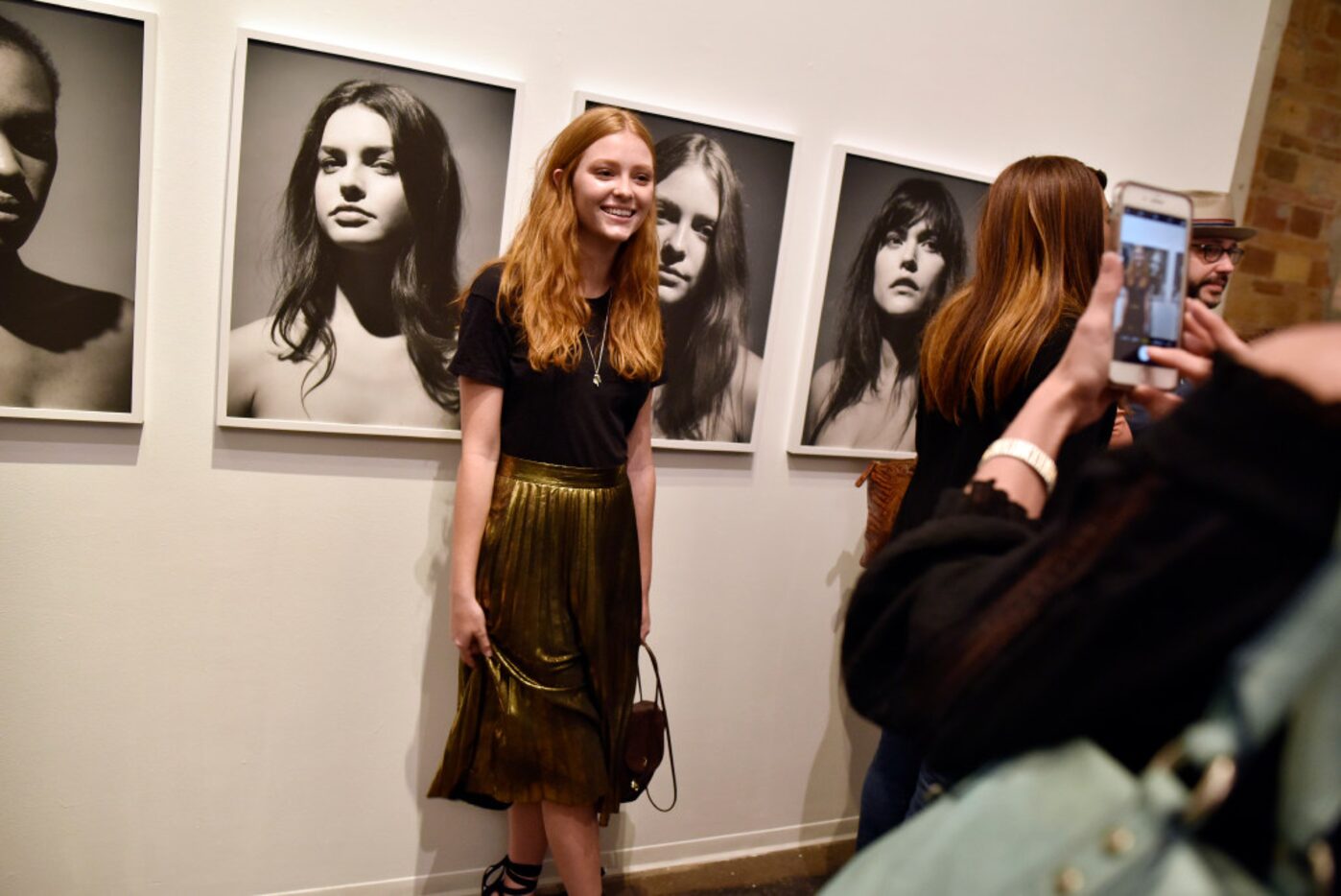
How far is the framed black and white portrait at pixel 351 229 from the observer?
2051 millimetres

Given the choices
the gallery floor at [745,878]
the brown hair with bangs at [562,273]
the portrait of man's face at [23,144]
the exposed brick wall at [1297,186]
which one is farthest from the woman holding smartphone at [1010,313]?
the exposed brick wall at [1297,186]

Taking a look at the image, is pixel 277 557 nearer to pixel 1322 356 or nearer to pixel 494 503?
pixel 494 503

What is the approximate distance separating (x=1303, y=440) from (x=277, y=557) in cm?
223

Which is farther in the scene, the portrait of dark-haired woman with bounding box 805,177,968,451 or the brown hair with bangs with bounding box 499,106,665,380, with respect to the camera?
the portrait of dark-haired woman with bounding box 805,177,968,451

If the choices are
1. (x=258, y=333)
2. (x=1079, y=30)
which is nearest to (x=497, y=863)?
(x=258, y=333)

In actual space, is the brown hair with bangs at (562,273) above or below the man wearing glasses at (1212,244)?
below

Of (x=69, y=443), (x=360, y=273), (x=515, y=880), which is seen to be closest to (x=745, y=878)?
(x=515, y=880)

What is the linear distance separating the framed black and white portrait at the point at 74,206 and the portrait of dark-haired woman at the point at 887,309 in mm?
1813

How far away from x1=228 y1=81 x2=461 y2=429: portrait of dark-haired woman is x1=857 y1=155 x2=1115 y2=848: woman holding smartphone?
3.97ft

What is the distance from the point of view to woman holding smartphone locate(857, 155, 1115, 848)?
1.75 metres

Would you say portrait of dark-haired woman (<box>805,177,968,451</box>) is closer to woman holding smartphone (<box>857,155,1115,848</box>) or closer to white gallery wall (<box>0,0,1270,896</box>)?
white gallery wall (<box>0,0,1270,896</box>)

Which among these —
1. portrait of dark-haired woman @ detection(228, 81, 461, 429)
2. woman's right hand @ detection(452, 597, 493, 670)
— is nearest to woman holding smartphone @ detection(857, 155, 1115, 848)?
woman's right hand @ detection(452, 597, 493, 670)

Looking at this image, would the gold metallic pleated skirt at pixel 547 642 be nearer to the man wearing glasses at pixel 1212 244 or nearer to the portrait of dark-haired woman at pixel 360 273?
the portrait of dark-haired woman at pixel 360 273

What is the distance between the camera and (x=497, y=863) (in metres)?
2.63
